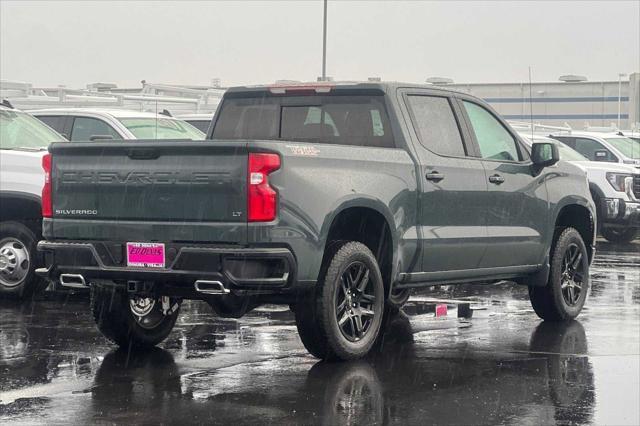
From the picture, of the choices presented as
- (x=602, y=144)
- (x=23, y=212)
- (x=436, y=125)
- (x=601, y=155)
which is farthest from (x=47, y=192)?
(x=602, y=144)

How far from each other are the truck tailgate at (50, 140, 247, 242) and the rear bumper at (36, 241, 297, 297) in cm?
20

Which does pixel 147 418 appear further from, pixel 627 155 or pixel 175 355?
pixel 627 155

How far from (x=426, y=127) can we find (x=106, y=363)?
301cm

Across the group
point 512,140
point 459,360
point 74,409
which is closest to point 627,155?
point 512,140

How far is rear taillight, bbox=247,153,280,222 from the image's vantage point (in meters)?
8.32

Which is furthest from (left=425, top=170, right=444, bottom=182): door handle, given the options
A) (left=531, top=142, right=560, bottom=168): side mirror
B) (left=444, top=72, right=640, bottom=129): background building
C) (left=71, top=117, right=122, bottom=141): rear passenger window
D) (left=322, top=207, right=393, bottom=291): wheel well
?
(left=444, top=72, right=640, bottom=129): background building

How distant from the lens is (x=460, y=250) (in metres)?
10.2

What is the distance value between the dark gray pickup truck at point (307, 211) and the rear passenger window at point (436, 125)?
0.05 feet

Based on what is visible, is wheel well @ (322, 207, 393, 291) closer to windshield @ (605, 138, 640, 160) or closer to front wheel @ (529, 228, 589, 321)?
front wheel @ (529, 228, 589, 321)

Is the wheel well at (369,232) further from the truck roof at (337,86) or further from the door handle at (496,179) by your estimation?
the door handle at (496,179)

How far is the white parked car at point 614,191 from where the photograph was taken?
20.8 metres

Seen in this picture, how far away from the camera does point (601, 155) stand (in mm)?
22906

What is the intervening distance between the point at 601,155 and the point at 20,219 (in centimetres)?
1269

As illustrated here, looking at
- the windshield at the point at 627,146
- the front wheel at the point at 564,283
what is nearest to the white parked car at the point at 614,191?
the windshield at the point at 627,146
